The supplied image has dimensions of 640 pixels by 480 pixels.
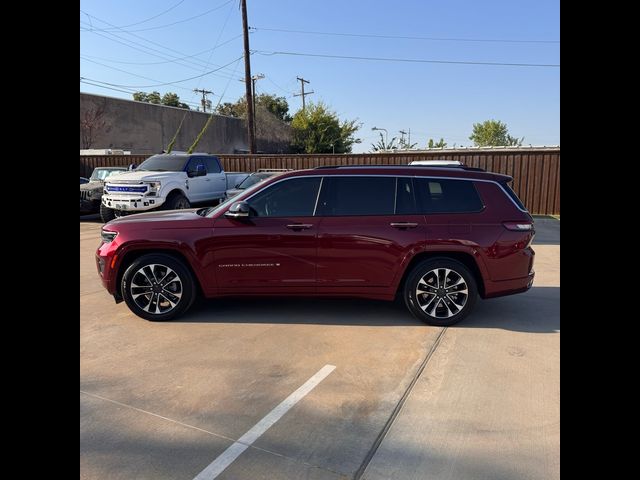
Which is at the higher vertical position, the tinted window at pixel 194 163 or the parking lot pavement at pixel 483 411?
the tinted window at pixel 194 163

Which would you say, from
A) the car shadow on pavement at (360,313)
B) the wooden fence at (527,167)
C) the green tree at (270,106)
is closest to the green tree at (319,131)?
the green tree at (270,106)

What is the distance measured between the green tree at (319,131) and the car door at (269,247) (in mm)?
41548

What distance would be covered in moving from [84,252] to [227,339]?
652 centimetres

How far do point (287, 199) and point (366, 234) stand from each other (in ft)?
3.20

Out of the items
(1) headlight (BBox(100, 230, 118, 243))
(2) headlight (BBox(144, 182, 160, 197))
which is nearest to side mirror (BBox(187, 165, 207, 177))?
(2) headlight (BBox(144, 182, 160, 197))

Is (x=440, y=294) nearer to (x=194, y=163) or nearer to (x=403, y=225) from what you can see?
(x=403, y=225)

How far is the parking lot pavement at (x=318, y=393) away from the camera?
276cm

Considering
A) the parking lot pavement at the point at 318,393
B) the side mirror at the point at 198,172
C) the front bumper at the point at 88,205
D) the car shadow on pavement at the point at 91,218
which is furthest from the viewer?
the car shadow on pavement at the point at 91,218

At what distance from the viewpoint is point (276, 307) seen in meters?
5.78

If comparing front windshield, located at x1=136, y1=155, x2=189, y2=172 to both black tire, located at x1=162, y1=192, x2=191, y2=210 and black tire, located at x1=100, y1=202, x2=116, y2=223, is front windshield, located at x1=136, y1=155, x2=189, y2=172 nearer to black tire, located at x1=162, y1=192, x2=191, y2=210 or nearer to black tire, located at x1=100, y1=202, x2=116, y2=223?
black tire, located at x1=162, y1=192, x2=191, y2=210

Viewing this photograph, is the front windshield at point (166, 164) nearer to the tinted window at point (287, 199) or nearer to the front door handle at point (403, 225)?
the tinted window at point (287, 199)

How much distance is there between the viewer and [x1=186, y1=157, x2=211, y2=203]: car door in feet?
44.2
